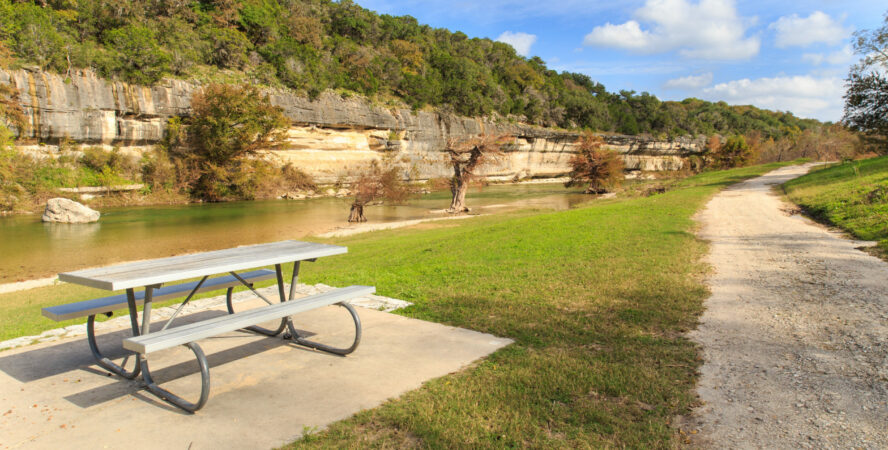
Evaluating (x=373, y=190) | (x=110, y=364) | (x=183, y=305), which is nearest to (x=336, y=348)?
(x=183, y=305)

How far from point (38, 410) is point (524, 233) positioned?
11.3 m

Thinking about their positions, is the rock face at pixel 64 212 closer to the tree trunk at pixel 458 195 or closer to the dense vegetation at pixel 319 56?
the dense vegetation at pixel 319 56

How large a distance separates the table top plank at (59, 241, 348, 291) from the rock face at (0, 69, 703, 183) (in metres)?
27.8

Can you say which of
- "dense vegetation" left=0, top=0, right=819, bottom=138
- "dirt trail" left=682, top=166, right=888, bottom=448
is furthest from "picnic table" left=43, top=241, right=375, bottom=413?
"dense vegetation" left=0, top=0, right=819, bottom=138

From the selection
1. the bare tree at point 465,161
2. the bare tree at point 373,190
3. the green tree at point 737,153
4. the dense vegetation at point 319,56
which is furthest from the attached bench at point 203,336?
the green tree at point 737,153

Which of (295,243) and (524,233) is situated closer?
(295,243)

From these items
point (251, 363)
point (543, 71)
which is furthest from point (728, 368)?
point (543, 71)

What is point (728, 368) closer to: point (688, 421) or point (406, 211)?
point (688, 421)

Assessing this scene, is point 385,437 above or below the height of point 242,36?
below

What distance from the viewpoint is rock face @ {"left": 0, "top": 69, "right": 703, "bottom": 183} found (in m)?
34.0

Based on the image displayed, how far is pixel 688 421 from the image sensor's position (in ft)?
10.9

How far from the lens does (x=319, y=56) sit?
60875 millimetres

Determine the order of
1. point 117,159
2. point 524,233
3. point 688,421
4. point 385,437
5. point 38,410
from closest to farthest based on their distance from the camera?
point 385,437 < point 688,421 < point 38,410 < point 524,233 < point 117,159

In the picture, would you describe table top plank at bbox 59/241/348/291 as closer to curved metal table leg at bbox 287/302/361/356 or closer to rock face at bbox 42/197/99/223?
curved metal table leg at bbox 287/302/361/356
